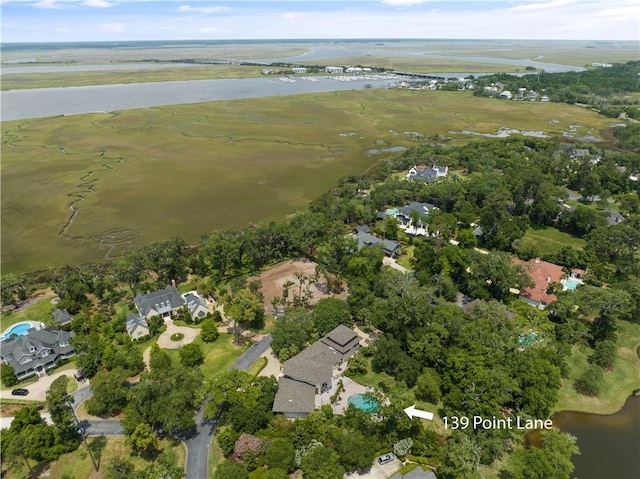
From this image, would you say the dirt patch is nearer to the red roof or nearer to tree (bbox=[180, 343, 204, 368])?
tree (bbox=[180, 343, 204, 368])

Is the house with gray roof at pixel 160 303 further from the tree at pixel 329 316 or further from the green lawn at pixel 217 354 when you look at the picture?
the tree at pixel 329 316

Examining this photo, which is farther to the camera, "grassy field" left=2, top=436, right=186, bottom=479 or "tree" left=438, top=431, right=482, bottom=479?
"grassy field" left=2, top=436, right=186, bottom=479

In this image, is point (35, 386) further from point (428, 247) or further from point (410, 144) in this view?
point (410, 144)

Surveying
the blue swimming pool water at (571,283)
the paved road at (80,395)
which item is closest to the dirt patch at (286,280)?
the paved road at (80,395)

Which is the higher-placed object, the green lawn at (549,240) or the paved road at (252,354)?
the green lawn at (549,240)

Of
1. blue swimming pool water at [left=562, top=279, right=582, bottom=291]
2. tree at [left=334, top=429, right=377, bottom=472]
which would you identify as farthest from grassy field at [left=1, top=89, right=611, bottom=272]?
tree at [left=334, top=429, right=377, bottom=472]

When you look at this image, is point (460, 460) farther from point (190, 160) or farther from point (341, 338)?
point (190, 160)

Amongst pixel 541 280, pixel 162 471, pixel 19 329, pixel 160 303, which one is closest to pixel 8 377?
pixel 19 329
